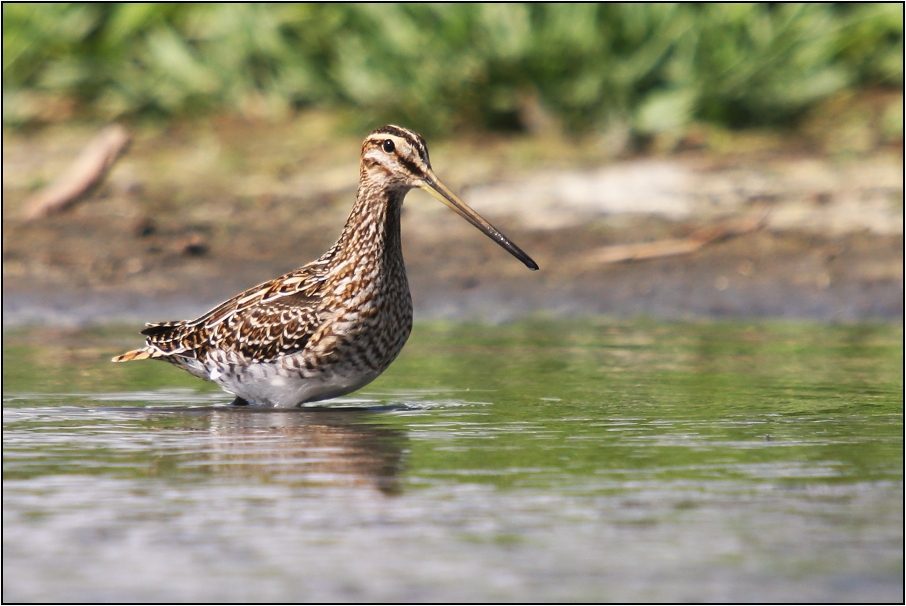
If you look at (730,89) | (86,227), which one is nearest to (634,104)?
(730,89)

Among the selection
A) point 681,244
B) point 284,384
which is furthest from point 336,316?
point 681,244

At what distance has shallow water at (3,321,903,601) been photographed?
4438mm

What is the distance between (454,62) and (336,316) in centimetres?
605

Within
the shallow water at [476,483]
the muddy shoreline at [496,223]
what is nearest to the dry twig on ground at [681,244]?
the muddy shoreline at [496,223]

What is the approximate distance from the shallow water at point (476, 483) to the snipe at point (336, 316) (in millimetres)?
201

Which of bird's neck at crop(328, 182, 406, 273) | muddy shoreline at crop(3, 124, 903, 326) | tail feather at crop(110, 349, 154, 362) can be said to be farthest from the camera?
muddy shoreline at crop(3, 124, 903, 326)

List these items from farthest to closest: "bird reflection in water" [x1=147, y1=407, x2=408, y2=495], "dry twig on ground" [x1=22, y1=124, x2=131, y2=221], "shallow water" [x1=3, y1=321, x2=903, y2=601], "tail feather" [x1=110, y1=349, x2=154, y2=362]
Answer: "dry twig on ground" [x1=22, y1=124, x2=131, y2=221], "tail feather" [x1=110, y1=349, x2=154, y2=362], "bird reflection in water" [x1=147, y1=407, x2=408, y2=495], "shallow water" [x1=3, y1=321, x2=903, y2=601]

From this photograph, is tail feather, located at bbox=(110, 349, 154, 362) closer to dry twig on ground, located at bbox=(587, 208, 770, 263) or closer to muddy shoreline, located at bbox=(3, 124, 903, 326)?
muddy shoreline, located at bbox=(3, 124, 903, 326)

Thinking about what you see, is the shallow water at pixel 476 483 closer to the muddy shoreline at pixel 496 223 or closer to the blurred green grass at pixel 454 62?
the muddy shoreline at pixel 496 223

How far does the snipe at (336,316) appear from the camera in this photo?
758 centimetres

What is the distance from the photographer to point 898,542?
4836 mm

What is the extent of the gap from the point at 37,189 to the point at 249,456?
7768mm

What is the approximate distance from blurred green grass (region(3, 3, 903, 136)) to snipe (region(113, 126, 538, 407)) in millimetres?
5486

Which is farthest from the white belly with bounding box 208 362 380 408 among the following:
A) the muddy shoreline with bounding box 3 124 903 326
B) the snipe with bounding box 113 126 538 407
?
the muddy shoreline with bounding box 3 124 903 326
